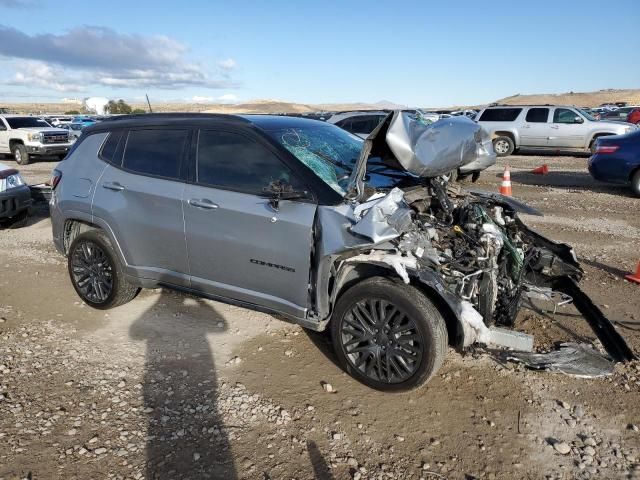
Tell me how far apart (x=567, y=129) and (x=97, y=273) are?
16.8 m

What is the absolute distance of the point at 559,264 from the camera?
13.6 feet

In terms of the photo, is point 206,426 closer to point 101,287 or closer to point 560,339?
point 101,287

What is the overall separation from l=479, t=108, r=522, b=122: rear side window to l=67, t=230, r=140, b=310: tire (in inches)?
644

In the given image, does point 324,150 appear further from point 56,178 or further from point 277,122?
point 56,178

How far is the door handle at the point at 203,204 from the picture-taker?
377 cm

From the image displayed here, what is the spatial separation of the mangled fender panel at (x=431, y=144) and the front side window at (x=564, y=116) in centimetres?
1530

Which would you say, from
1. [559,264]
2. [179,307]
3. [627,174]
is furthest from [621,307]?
[627,174]

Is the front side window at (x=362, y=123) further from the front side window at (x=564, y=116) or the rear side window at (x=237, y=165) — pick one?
the rear side window at (x=237, y=165)

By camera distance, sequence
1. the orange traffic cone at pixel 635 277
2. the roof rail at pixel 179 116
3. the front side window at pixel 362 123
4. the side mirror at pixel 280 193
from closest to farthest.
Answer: the side mirror at pixel 280 193
the roof rail at pixel 179 116
the orange traffic cone at pixel 635 277
the front side window at pixel 362 123

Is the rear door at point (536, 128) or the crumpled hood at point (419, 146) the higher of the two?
the crumpled hood at point (419, 146)

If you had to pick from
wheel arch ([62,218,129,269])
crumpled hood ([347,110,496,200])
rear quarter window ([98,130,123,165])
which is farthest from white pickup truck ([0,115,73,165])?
crumpled hood ([347,110,496,200])

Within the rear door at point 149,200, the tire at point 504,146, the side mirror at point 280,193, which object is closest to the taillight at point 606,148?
the tire at point 504,146

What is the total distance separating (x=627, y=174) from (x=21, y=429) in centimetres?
1090

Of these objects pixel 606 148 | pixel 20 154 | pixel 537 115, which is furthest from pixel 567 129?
pixel 20 154
